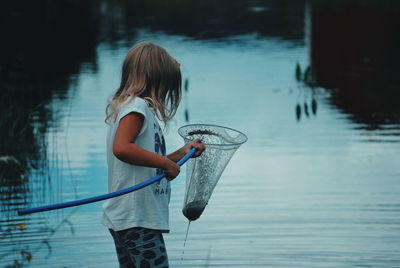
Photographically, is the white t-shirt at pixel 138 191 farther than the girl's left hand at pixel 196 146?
No

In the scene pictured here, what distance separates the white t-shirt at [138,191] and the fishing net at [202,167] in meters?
0.34

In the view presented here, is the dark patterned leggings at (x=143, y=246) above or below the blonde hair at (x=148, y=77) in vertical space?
below

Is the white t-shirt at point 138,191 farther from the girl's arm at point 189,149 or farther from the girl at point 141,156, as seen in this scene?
the girl's arm at point 189,149

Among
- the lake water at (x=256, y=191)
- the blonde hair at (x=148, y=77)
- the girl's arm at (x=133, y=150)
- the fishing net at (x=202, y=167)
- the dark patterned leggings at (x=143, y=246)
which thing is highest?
the blonde hair at (x=148, y=77)

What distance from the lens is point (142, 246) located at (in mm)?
4414

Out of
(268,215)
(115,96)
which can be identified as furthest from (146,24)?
(115,96)

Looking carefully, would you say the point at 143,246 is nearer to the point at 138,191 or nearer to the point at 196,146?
the point at 138,191

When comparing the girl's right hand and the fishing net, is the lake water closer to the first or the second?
the fishing net

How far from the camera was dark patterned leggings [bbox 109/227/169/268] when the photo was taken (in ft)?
14.5

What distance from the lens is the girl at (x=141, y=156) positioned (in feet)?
14.3

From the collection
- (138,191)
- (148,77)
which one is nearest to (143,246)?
(138,191)

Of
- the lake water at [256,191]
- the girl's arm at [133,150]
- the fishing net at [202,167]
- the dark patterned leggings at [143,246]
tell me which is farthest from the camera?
the lake water at [256,191]

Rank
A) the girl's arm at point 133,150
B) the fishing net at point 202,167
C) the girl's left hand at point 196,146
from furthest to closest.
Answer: the fishing net at point 202,167, the girl's left hand at point 196,146, the girl's arm at point 133,150

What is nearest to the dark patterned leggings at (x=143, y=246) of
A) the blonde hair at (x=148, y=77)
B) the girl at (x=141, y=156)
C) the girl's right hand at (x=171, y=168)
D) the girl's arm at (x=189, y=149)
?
the girl at (x=141, y=156)
